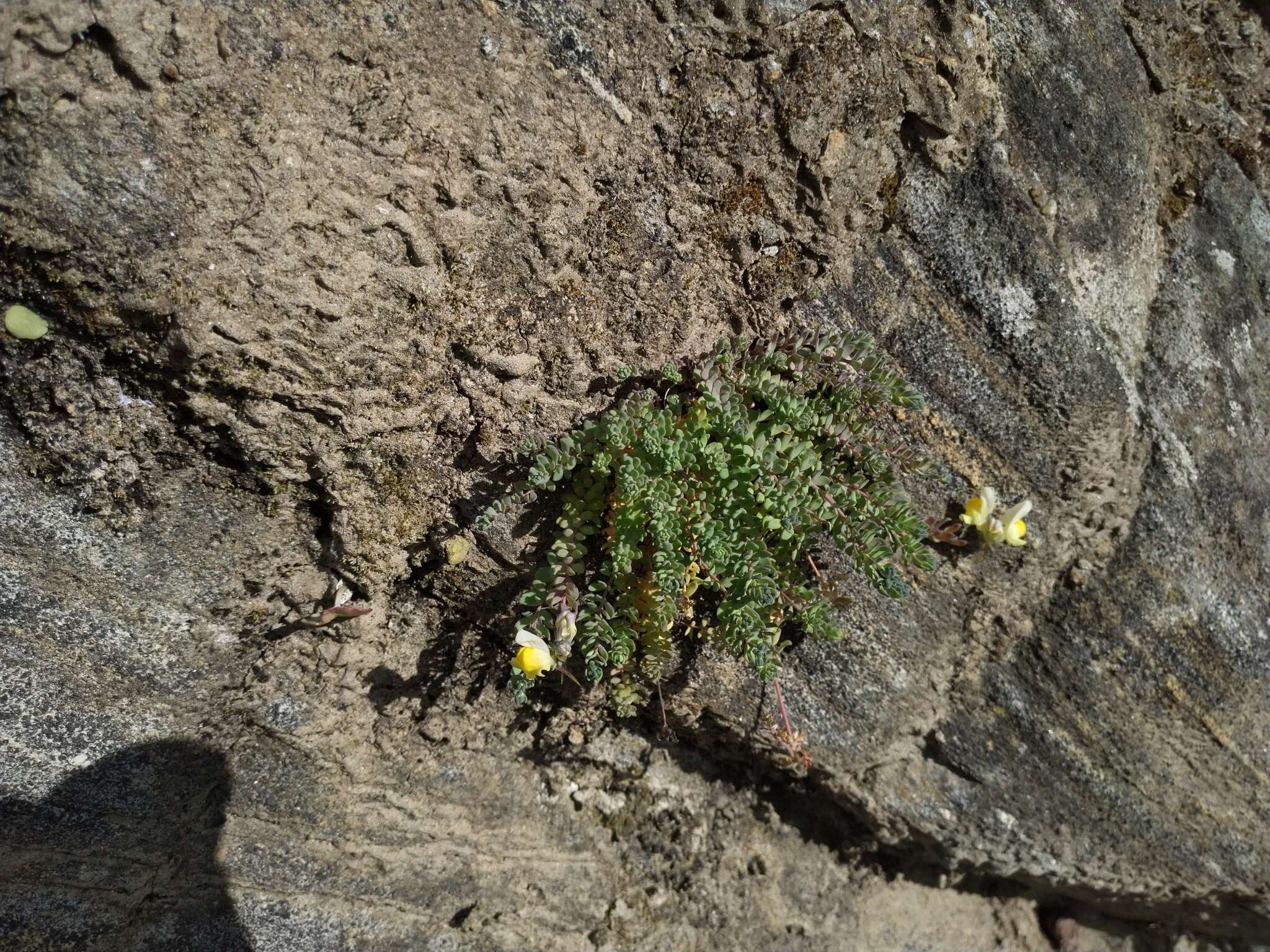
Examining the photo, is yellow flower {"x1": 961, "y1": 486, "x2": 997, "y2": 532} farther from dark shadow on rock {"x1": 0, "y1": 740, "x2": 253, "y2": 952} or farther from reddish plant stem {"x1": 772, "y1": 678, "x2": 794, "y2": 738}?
dark shadow on rock {"x1": 0, "y1": 740, "x2": 253, "y2": 952}

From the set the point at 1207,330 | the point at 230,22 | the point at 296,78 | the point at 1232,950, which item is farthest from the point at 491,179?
the point at 1232,950

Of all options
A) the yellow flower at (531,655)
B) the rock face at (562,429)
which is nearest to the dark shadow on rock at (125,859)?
the rock face at (562,429)

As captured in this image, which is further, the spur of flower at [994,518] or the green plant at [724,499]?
the spur of flower at [994,518]

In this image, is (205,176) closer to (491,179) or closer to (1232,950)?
(491,179)

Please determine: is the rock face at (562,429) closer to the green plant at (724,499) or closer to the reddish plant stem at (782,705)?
the reddish plant stem at (782,705)

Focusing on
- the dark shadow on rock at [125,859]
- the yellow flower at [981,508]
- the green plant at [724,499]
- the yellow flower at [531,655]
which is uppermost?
the yellow flower at [981,508]

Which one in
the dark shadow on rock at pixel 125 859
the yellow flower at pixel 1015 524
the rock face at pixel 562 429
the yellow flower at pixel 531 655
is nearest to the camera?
the rock face at pixel 562 429

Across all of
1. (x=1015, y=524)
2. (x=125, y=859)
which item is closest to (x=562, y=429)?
(x=1015, y=524)
